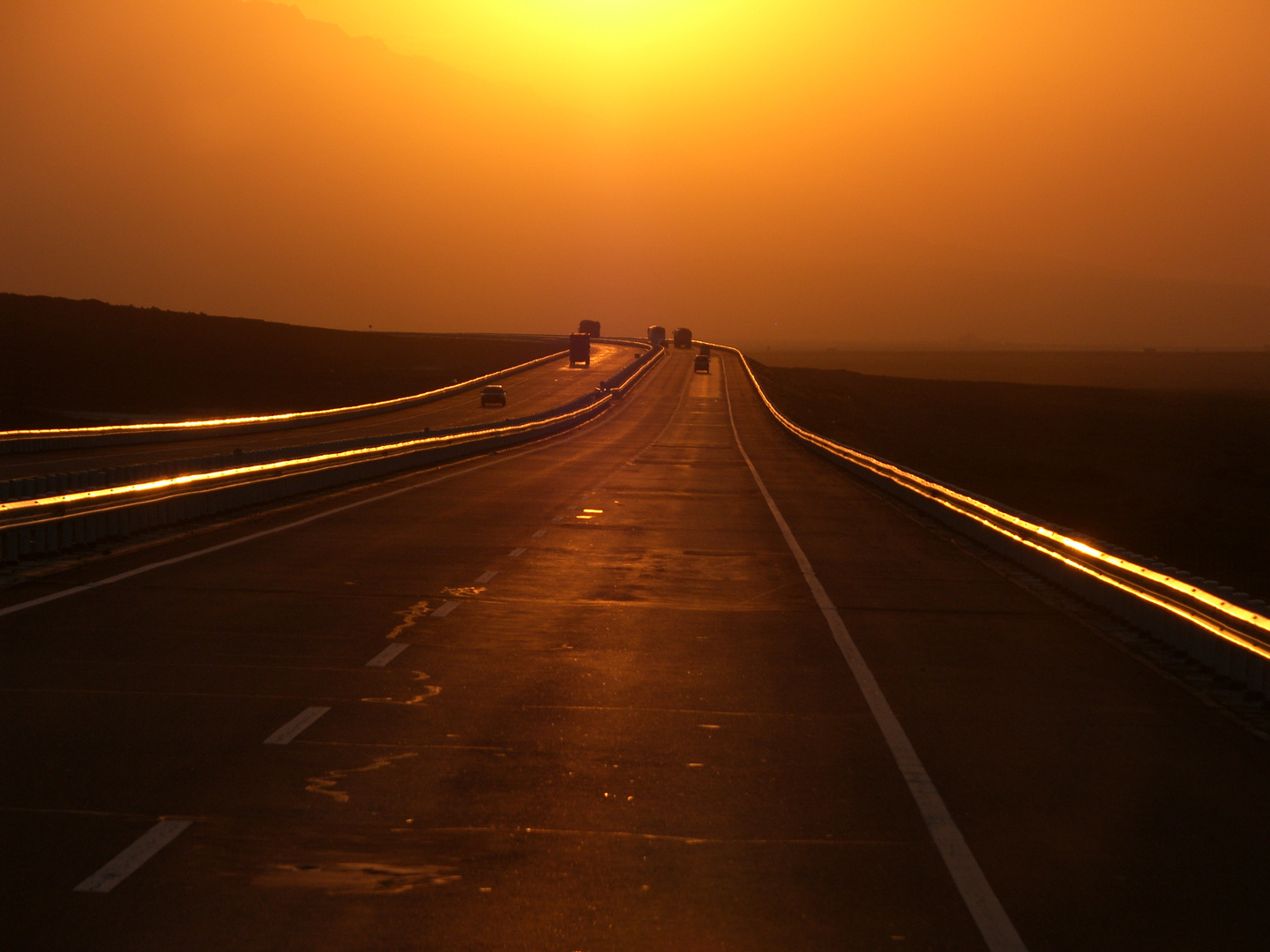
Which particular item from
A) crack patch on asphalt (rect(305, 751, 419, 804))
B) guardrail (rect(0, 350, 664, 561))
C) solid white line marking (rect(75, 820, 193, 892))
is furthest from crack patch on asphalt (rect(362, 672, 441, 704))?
guardrail (rect(0, 350, 664, 561))

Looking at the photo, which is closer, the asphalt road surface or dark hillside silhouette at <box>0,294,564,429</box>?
the asphalt road surface

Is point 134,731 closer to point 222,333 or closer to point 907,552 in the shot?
point 907,552

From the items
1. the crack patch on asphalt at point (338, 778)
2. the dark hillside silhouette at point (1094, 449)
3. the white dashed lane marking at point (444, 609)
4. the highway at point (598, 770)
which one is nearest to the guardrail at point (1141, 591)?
the highway at point (598, 770)

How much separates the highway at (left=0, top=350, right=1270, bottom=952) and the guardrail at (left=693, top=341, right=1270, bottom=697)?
59 cm

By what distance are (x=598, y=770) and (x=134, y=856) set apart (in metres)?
2.73

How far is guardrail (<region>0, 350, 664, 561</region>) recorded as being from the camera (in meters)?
18.1

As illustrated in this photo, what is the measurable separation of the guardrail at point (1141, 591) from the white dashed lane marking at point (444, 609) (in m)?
6.70

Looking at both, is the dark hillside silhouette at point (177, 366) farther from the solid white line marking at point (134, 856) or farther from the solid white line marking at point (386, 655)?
the solid white line marking at point (134, 856)

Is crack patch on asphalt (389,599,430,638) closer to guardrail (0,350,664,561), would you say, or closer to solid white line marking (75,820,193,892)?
guardrail (0,350,664,561)

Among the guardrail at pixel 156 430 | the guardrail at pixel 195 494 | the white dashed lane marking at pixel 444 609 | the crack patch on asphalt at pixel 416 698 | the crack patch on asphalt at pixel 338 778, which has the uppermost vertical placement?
the crack patch on asphalt at pixel 338 778

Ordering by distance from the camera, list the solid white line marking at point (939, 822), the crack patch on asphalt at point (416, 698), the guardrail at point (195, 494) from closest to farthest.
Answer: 1. the solid white line marking at point (939, 822)
2. the crack patch on asphalt at point (416, 698)
3. the guardrail at point (195, 494)

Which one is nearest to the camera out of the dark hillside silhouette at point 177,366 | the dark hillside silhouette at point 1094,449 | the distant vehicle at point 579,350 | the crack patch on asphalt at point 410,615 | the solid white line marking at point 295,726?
the solid white line marking at point 295,726

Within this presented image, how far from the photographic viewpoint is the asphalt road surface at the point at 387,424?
136ft

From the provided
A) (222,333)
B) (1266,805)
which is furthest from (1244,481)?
(222,333)
